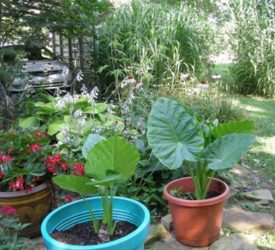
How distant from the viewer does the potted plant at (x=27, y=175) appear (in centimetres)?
236

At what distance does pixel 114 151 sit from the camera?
1542mm

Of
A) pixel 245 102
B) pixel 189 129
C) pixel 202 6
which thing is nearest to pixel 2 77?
pixel 189 129

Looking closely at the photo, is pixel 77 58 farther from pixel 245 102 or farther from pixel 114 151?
pixel 114 151

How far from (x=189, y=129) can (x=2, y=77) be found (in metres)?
3.12

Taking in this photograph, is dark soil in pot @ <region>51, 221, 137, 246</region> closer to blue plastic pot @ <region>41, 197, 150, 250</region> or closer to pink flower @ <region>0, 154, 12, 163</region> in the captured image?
blue plastic pot @ <region>41, 197, 150, 250</region>

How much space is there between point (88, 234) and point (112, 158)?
438 mm

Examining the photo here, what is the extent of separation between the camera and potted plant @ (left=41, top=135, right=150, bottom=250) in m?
1.54

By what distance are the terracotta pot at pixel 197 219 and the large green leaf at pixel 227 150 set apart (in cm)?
26

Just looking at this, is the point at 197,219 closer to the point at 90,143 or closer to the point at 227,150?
the point at 227,150

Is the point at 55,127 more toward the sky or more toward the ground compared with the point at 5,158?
more toward the ground

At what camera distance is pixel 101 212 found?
187 centimetres

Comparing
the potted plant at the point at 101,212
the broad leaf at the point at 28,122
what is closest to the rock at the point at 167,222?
the potted plant at the point at 101,212

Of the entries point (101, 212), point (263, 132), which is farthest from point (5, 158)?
point (263, 132)

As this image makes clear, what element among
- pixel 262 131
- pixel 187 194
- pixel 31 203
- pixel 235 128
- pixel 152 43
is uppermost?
pixel 152 43
